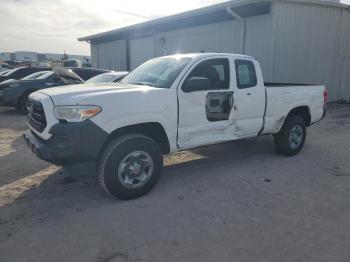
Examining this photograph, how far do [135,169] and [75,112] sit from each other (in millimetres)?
1068

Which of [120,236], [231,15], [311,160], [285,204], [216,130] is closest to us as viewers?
[120,236]

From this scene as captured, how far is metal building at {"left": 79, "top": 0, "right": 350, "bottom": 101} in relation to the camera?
12188 millimetres

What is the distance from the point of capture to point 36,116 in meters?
4.41

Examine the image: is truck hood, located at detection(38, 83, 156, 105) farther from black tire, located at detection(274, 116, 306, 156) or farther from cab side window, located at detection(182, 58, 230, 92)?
black tire, located at detection(274, 116, 306, 156)

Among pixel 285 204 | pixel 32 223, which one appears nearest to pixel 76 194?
pixel 32 223

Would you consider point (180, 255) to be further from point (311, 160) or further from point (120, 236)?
point (311, 160)

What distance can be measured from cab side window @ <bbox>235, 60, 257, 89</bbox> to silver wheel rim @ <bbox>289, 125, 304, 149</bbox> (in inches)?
58.0

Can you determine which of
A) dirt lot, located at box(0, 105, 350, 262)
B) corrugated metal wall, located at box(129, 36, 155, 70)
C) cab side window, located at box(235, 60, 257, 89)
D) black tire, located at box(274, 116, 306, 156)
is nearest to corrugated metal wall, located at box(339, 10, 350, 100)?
black tire, located at box(274, 116, 306, 156)

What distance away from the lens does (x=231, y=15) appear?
1319 cm

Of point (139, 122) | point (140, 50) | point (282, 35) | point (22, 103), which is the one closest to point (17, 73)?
point (22, 103)

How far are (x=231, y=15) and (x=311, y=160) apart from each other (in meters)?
8.50

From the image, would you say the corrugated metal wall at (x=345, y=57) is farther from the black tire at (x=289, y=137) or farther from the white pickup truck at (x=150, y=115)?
the white pickup truck at (x=150, y=115)

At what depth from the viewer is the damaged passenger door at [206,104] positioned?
477 cm

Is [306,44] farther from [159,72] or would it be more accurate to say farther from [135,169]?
[135,169]
